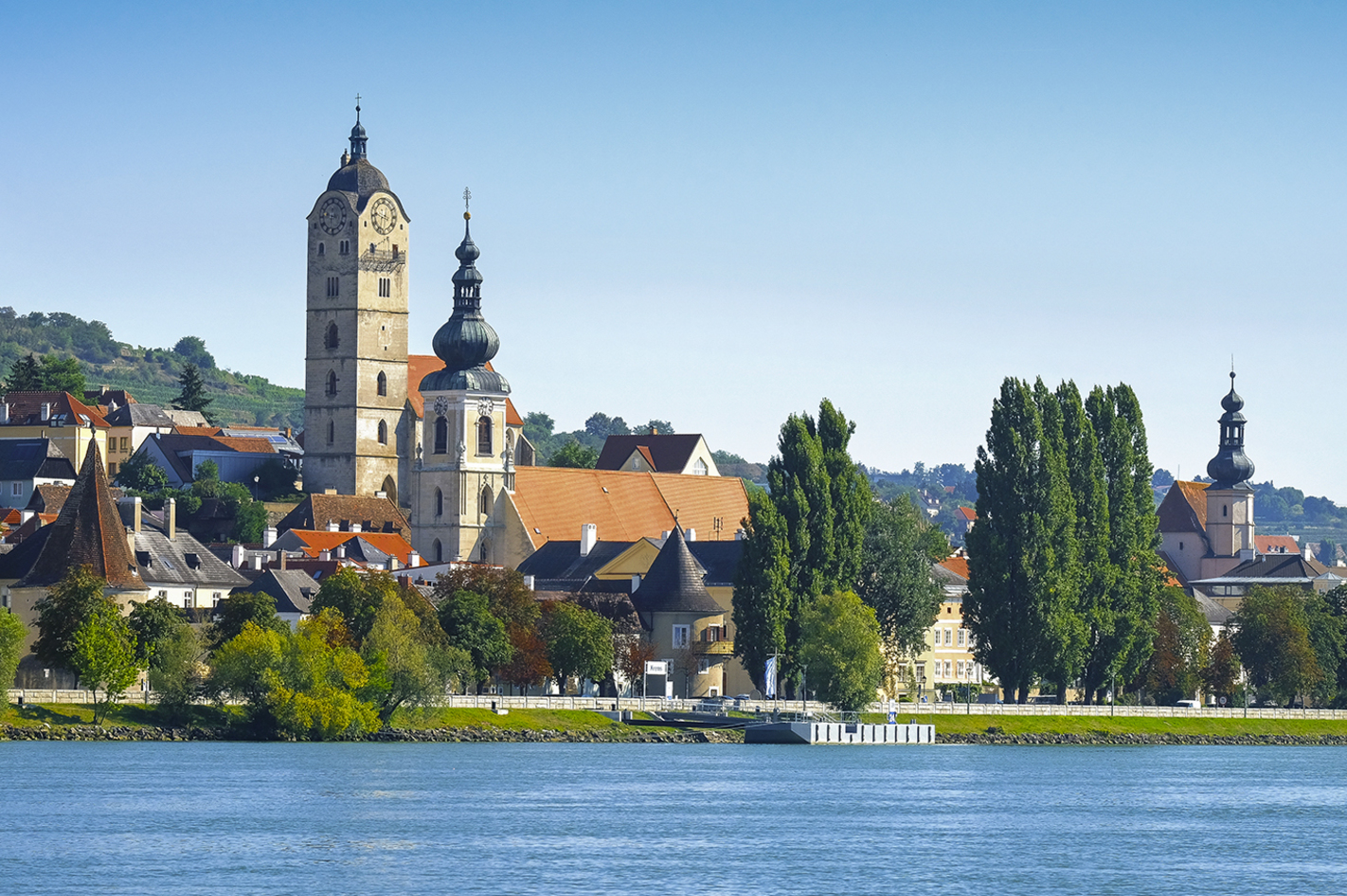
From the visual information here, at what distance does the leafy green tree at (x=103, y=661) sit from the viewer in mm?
87688

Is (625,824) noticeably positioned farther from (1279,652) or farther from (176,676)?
(1279,652)

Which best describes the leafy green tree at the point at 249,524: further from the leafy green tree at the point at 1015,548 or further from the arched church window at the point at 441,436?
the leafy green tree at the point at 1015,548

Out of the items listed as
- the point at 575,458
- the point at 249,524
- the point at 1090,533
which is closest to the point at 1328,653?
the point at 1090,533

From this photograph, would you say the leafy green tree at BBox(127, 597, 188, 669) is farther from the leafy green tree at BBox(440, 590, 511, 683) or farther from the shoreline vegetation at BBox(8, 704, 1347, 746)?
the leafy green tree at BBox(440, 590, 511, 683)

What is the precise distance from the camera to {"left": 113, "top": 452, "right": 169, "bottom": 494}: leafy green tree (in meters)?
160

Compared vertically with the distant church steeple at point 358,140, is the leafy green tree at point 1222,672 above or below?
below

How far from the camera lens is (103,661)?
8769 centimetres

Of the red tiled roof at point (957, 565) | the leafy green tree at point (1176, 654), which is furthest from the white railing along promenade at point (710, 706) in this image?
the red tiled roof at point (957, 565)

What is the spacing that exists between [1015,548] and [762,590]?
1079 centimetres

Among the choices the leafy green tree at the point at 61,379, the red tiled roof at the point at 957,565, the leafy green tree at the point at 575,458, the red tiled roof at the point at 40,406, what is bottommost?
the red tiled roof at the point at 957,565

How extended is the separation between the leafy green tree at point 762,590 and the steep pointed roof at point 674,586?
9.57m

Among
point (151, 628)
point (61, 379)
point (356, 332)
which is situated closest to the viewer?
point (151, 628)

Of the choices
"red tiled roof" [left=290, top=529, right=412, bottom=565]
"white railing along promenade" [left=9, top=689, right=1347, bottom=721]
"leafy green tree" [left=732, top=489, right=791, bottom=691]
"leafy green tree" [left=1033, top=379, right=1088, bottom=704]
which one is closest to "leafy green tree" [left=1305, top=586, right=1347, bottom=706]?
"white railing along promenade" [left=9, top=689, right=1347, bottom=721]

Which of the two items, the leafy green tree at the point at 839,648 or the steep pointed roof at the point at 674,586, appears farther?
the steep pointed roof at the point at 674,586
